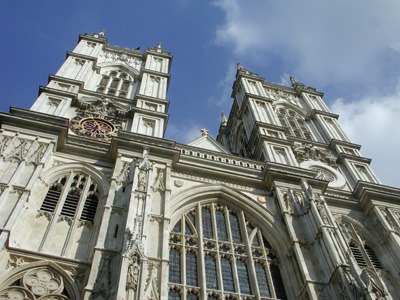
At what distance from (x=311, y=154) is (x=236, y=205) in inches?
297

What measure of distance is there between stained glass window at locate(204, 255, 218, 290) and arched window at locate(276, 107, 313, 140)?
1222cm

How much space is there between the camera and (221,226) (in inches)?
666

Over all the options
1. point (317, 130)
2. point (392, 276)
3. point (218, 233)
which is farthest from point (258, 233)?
point (317, 130)

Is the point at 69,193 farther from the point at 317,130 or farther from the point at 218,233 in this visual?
the point at 317,130

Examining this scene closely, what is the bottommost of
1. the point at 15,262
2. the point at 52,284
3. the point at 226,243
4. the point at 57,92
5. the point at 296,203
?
the point at 52,284

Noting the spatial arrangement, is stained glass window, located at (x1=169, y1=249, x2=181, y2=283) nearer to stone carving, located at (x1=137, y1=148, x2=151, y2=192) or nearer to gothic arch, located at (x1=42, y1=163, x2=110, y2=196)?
stone carving, located at (x1=137, y1=148, x2=151, y2=192)

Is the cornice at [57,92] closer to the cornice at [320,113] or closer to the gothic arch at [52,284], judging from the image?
the gothic arch at [52,284]

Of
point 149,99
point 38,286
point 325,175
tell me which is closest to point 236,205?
point 325,175

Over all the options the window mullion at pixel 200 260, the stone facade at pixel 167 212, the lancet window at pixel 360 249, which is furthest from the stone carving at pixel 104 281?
the lancet window at pixel 360 249

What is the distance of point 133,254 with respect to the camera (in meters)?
11.7

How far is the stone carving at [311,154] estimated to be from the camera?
23.4m

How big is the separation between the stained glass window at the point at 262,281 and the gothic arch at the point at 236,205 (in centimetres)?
126

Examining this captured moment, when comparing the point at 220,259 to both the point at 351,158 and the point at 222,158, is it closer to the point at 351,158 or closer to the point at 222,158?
the point at 222,158

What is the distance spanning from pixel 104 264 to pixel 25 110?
8.82 m
